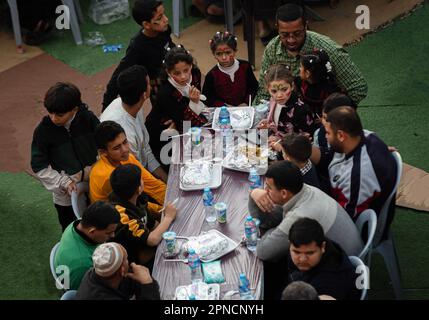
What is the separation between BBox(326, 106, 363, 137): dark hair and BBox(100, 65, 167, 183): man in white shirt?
4.68 ft

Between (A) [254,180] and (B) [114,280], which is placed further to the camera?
(A) [254,180]

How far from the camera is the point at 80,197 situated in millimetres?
4305

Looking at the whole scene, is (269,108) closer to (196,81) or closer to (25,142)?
(196,81)

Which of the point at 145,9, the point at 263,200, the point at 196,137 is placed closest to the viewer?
the point at 263,200

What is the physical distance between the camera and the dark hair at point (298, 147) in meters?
3.91

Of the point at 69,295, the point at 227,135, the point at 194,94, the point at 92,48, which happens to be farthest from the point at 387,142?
the point at 92,48

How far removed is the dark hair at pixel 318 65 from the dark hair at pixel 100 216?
184cm

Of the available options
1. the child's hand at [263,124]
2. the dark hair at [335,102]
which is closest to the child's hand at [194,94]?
the child's hand at [263,124]

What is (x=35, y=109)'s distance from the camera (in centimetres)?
677

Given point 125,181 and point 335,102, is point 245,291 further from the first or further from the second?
point 335,102

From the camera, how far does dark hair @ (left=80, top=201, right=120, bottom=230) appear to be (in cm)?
355

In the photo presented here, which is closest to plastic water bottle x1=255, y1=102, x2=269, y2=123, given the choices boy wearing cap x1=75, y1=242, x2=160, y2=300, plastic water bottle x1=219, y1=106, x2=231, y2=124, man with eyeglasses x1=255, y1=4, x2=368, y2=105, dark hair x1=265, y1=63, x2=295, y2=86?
plastic water bottle x1=219, y1=106, x2=231, y2=124

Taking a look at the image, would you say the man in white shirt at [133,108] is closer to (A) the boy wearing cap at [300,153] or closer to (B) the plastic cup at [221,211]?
(B) the plastic cup at [221,211]

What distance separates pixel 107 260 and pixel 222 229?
82cm
